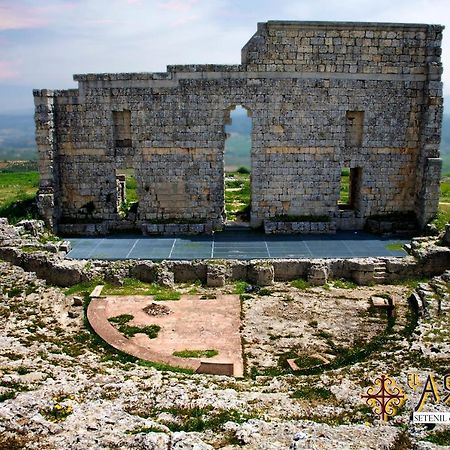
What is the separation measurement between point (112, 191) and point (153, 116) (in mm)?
3417

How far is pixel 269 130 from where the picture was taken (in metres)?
19.5

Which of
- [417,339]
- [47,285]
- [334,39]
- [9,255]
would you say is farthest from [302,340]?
[334,39]

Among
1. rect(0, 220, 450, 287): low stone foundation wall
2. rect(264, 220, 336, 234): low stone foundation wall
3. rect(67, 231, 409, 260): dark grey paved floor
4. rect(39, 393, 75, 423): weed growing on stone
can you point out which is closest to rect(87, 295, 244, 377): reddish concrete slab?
rect(0, 220, 450, 287): low stone foundation wall

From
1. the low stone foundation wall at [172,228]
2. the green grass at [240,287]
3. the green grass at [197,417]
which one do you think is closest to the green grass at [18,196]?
the low stone foundation wall at [172,228]

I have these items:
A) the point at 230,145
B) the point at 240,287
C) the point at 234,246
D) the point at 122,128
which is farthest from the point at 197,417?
the point at 230,145

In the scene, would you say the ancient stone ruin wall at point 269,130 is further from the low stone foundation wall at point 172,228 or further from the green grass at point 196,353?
the green grass at point 196,353

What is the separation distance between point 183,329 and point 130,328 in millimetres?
1358

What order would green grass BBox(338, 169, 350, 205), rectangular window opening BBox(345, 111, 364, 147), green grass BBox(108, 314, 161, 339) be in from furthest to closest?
green grass BBox(338, 169, 350, 205) < rectangular window opening BBox(345, 111, 364, 147) < green grass BBox(108, 314, 161, 339)

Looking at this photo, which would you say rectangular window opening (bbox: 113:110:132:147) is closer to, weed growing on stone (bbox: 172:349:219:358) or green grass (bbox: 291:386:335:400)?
weed growing on stone (bbox: 172:349:219:358)

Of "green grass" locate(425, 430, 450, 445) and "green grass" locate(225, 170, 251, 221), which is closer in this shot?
"green grass" locate(425, 430, 450, 445)

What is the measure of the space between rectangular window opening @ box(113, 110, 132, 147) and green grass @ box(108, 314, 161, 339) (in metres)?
8.79

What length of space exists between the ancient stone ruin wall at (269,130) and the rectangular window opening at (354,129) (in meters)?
0.04

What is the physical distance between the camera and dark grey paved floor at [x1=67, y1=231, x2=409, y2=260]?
17.1 metres

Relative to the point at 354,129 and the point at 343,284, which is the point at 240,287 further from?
the point at 354,129
